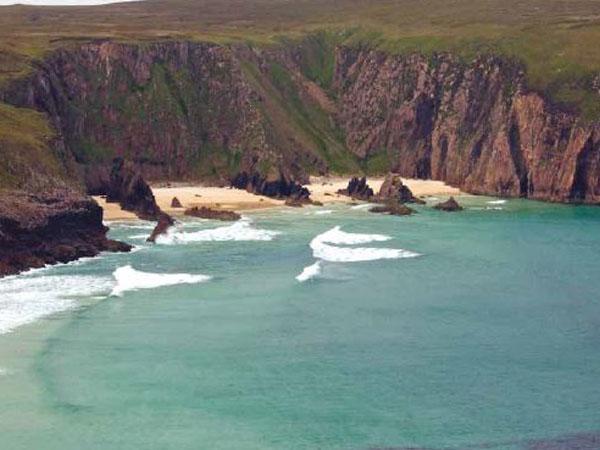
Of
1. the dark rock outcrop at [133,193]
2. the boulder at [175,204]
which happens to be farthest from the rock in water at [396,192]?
the dark rock outcrop at [133,193]

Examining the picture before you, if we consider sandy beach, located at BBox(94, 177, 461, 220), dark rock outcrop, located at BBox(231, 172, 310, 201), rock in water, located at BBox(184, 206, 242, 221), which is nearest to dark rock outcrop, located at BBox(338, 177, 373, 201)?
sandy beach, located at BBox(94, 177, 461, 220)

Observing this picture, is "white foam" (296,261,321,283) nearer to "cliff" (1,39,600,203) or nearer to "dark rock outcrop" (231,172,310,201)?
"dark rock outcrop" (231,172,310,201)

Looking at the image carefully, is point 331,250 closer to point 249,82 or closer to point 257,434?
point 257,434

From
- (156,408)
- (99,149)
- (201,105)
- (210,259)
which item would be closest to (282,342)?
(156,408)

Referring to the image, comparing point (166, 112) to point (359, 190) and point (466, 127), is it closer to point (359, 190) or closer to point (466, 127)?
point (359, 190)

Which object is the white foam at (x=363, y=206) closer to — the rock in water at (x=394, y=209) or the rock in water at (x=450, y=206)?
the rock in water at (x=394, y=209)

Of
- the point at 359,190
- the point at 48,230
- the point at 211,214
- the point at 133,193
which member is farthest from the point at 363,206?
the point at 48,230
